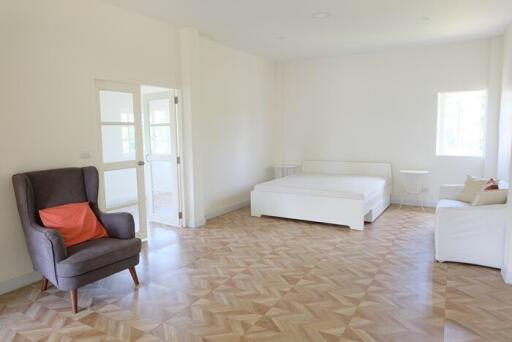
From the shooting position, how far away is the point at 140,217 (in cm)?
455

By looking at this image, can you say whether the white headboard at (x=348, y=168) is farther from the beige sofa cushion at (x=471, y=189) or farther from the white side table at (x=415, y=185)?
the beige sofa cushion at (x=471, y=189)

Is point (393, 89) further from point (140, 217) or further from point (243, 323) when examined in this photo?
point (243, 323)

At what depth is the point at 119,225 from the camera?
3330 mm

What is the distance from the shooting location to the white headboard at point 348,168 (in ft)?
21.3

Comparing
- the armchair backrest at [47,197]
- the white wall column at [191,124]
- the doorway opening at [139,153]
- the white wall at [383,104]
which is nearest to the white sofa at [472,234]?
the white wall at [383,104]

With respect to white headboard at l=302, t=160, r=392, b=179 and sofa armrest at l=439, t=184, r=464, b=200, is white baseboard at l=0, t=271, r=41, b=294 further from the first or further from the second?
white headboard at l=302, t=160, r=392, b=179

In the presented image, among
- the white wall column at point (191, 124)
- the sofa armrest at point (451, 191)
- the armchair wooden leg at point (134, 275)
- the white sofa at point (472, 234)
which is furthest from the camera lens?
the white wall column at point (191, 124)

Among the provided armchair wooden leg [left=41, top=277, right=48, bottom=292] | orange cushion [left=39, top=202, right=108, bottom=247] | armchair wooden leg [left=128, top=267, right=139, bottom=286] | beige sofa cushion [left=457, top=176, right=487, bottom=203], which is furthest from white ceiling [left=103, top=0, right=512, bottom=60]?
armchair wooden leg [left=41, top=277, right=48, bottom=292]

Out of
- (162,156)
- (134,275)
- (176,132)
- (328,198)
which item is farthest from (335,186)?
(134,275)

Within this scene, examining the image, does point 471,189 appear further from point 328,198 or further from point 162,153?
point 162,153

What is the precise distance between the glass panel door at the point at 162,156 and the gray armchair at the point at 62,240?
5.64ft

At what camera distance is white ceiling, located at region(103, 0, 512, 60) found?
157 inches

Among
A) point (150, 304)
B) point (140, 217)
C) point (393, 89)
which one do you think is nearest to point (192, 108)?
point (140, 217)

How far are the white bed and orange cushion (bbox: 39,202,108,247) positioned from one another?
277 cm
